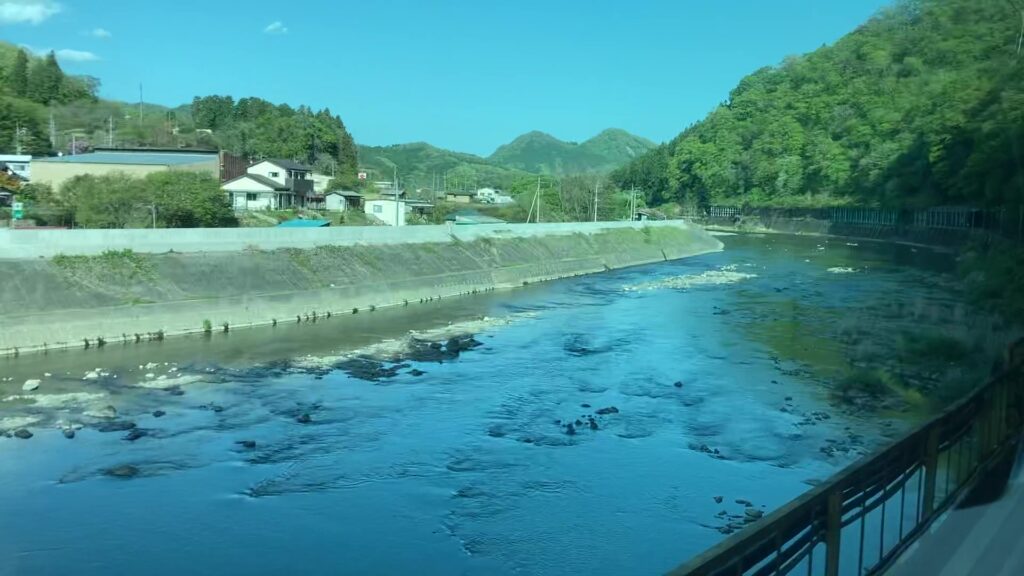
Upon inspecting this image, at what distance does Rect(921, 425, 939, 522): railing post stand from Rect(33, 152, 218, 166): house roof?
4819cm

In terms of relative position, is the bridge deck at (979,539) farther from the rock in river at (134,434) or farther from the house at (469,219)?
the house at (469,219)

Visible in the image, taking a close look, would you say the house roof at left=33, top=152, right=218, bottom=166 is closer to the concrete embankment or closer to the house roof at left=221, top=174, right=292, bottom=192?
the house roof at left=221, top=174, right=292, bottom=192

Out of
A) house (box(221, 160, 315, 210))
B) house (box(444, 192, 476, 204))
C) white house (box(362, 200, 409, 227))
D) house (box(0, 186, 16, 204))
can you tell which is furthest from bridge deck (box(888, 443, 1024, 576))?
house (box(444, 192, 476, 204))

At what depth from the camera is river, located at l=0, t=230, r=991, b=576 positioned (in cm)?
1030

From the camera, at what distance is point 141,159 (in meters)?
52.0

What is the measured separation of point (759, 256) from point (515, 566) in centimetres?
5758

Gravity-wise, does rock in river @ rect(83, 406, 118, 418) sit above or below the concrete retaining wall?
below

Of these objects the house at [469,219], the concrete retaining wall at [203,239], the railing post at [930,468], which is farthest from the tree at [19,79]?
the railing post at [930,468]

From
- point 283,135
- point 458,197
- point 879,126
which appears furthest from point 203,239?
point 458,197

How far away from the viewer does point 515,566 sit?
32.2ft

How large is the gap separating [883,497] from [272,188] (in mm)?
56541

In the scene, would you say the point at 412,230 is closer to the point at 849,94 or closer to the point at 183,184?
the point at 183,184

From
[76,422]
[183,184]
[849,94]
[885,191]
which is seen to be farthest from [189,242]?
[849,94]

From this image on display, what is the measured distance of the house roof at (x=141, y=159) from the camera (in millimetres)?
47719
